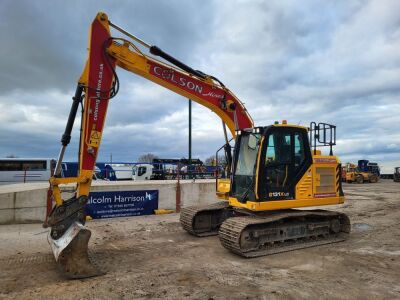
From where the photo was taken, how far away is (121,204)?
41.3ft

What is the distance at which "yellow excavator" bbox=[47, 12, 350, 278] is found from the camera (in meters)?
6.50

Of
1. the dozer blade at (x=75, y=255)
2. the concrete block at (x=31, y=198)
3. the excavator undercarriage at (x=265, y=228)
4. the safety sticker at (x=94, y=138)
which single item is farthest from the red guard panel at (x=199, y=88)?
the concrete block at (x=31, y=198)

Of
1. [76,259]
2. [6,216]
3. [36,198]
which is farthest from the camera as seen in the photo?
[36,198]

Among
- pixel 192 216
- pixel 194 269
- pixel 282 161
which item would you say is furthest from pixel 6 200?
pixel 282 161

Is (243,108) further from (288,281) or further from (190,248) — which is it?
(288,281)

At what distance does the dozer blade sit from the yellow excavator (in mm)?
16

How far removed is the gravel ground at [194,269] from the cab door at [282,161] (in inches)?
53.8

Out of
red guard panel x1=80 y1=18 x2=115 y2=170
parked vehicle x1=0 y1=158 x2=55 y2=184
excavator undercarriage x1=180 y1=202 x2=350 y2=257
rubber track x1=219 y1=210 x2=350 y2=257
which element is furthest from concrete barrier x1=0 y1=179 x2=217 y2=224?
parked vehicle x1=0 y1=158 x2=55 y2=184

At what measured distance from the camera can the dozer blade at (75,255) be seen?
589 centimetres

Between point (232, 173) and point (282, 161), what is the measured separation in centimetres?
119

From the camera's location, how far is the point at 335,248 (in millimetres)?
8312

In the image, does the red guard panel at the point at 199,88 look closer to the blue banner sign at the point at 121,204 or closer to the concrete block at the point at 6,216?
the blue banner sign at the point at 121,204

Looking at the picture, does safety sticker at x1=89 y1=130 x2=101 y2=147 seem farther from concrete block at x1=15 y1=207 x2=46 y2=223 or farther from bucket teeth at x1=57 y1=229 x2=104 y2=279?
concrete block at x1=15 y1=207 x2=46 y2=223

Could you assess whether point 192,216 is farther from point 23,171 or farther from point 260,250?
point 23,171
